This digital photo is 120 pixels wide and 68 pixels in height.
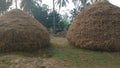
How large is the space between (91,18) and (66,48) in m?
2.02

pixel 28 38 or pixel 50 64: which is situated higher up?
→ pixel 28 38

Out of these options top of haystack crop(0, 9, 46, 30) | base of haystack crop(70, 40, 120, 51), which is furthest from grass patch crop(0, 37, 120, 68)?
top of haystack crop(0, 9, 46, 30)

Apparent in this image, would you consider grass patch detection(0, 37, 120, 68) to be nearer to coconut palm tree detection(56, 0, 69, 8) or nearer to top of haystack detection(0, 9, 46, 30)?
top of haystack detection(0, 9, 46, 30)

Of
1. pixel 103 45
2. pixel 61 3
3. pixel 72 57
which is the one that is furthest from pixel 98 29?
pixel 61 3

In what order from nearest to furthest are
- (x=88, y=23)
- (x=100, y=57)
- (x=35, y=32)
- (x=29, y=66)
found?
(x=29, y=66), (x=100, y=57), (x=35, y=32), (x=88, y=23)

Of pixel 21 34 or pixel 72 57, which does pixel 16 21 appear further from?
pixel 72 57

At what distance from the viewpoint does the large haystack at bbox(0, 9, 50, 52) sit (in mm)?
11078

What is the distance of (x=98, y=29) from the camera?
39.1 ft

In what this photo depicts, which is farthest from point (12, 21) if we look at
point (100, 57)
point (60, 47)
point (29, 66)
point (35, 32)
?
point (100, 57)

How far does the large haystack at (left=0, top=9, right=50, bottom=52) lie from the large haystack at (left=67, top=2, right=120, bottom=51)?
1653 mm

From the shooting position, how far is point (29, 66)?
9320 mm

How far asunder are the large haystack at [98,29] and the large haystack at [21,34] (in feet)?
5.42

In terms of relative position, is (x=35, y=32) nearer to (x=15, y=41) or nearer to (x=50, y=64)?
(x=15, y=41)

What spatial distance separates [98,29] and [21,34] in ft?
12.1
